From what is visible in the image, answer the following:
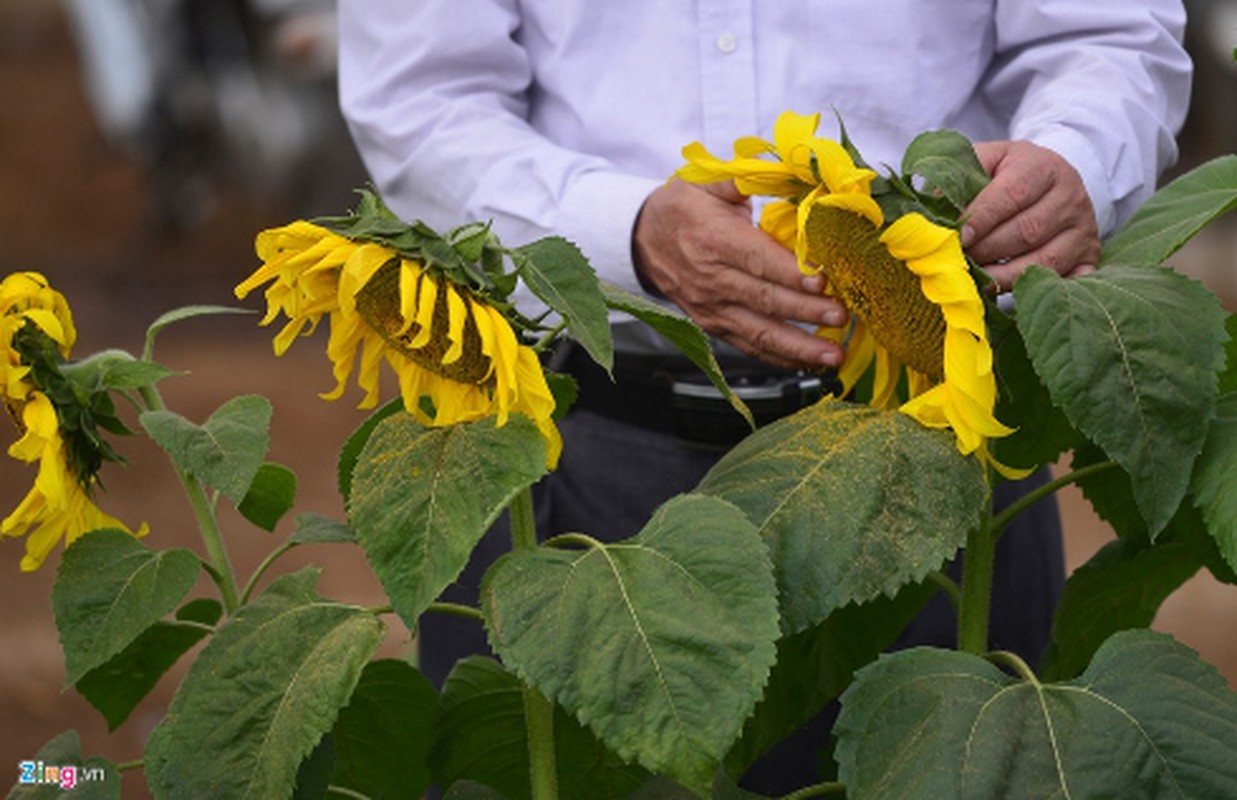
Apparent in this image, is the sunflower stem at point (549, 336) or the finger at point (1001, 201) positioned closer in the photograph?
the sunflower stem at point (549, 336)

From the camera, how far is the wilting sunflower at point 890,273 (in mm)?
1105

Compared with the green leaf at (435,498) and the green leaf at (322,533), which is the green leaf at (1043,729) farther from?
the green leaf at (322,533)

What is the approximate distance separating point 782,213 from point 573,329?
0.25 m

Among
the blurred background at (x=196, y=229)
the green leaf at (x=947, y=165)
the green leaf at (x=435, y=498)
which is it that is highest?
the green leaf at (x=947, y=165)

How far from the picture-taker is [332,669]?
1.07 meters

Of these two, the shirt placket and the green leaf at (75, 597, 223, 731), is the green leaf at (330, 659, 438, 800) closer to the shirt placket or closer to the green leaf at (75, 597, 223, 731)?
the green leaf at (75, 597, 223, 731)

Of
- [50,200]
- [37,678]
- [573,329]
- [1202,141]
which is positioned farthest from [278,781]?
[50,200]

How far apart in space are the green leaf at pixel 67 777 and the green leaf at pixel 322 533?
0.62ft

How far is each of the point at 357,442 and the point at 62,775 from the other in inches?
11.0

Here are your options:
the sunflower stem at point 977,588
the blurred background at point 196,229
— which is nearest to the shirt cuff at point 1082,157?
the sunflower stem at point 977,588

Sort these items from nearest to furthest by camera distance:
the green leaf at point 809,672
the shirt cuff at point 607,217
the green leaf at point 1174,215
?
1. the green leaf at point 1174,215
2. the green leaf at point 809,672
3. the shirt cuff at point 607,217

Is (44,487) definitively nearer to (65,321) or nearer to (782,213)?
(65,321)

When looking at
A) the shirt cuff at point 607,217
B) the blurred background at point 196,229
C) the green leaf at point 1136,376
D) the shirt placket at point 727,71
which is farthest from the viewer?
the blurred background at point 196,229

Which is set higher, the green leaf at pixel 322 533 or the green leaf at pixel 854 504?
the green leaf at pixel 854 504
